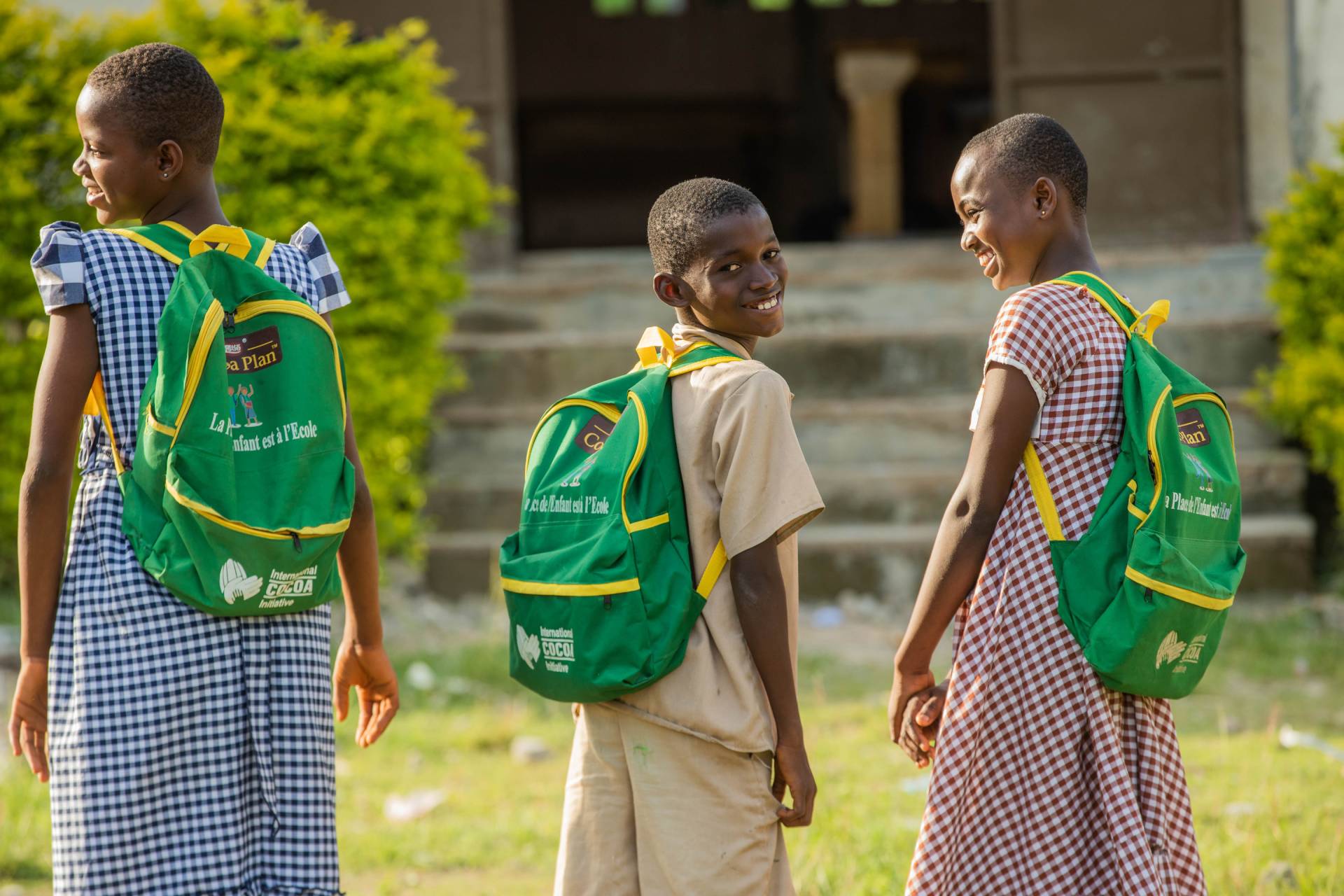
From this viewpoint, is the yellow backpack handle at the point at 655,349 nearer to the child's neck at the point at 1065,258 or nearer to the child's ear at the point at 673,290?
the child's ear at the point at 673,290

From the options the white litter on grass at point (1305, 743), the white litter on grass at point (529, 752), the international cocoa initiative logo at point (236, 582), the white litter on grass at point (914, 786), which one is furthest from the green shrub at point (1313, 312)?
the international cocoa initiative logo at point (236, 582)

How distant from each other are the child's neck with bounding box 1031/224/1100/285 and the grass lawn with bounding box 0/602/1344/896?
1.56 meters

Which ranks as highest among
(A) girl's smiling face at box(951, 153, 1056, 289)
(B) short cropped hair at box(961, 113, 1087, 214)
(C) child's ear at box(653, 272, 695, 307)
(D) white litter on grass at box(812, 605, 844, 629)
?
(B) short cropped hair at box(961, 113, 1087, 214)

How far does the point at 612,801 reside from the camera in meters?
2.31

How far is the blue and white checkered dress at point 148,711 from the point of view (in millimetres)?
2098

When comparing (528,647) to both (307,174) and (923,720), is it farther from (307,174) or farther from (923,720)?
(307,174)

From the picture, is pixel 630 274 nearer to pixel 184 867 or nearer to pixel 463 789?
pixel 463 789

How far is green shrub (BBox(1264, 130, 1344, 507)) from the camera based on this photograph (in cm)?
598

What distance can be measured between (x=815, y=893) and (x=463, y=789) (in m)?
1.35

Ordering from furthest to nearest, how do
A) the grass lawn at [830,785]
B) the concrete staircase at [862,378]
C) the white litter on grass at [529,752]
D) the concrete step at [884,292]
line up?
the concrete step at [884,292] < the concrete staircase at [862,378] < the white litter on grass at [529,752] < the grass lawn at [830,785]

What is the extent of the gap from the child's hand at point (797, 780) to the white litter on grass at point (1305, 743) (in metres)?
2.17

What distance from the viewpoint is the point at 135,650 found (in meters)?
2.13

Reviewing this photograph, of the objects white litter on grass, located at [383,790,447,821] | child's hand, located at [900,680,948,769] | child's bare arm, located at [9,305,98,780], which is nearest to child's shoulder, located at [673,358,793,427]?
child's hand, located at [900,680,948,769]

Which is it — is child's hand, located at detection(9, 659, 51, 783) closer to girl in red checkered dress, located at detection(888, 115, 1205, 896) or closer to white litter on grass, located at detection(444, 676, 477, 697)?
girl in red checkered dress, located at detection(888, 115, 1205, 896)
